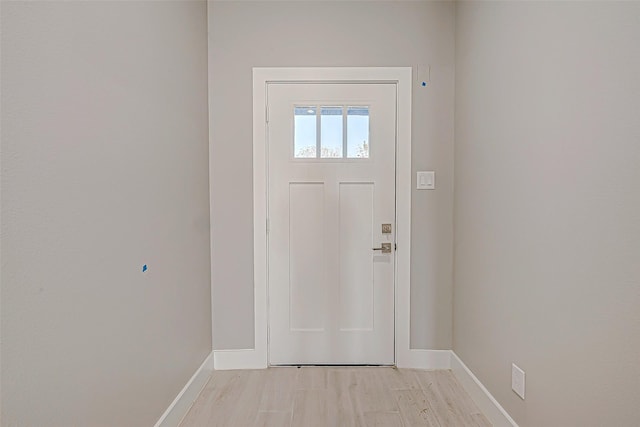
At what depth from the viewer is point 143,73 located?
1.73m

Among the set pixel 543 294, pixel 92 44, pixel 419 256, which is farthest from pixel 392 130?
pixel 92 44

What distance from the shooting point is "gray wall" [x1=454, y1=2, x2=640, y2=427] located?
123cm

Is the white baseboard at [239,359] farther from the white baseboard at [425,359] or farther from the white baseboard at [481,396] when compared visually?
the white baseboard at [481,396]

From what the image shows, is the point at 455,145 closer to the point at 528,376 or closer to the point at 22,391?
the point at 528,376

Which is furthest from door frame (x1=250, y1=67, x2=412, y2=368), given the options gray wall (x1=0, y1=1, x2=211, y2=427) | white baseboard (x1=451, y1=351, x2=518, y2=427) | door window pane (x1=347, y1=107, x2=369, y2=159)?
A: gray wall (x1=0, y1=1, x2=211, y2=427)

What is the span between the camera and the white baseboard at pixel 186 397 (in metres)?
1.98

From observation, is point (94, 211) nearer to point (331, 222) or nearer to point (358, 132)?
point (331, 222)

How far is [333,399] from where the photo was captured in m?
2.35

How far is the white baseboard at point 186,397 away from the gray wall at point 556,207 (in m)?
1.67

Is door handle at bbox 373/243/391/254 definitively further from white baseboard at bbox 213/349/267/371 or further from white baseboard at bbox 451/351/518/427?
white baseboard at bbox 213/349/267/371

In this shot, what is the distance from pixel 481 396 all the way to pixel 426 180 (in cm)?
136

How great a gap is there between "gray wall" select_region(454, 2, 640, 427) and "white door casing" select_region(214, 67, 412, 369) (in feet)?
1.47

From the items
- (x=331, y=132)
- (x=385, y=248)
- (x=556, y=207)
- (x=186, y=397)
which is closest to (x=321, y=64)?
(x=331, y=132)

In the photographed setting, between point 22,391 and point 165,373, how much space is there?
0.99 m
